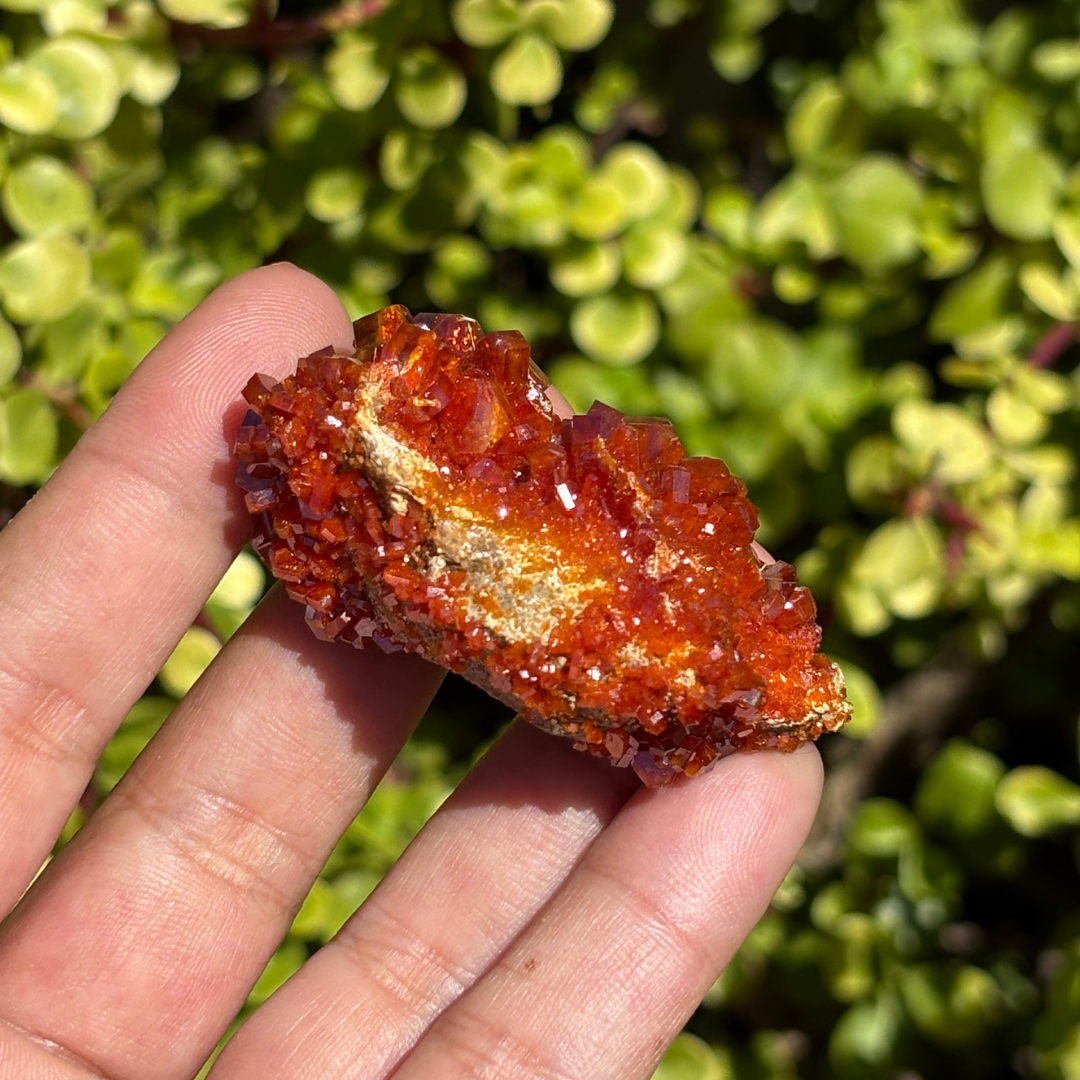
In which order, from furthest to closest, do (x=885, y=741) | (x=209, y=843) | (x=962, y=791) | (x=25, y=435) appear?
(x=885, y=741), (x=962, y=791), (x=25, y=435), (x=209, y=843)

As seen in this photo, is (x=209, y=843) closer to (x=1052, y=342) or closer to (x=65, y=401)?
(x=65, y=401)

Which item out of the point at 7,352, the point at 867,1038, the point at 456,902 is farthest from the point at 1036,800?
the point at 7,352

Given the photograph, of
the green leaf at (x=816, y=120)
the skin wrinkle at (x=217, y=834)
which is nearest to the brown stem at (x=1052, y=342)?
the green leaf at (x=816, y=120)

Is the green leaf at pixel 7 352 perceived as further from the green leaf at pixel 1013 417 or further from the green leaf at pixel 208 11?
the green leaf at pixel 1013 417

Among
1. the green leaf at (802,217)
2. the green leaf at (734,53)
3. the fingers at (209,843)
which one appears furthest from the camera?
the green leaf at (734,53)

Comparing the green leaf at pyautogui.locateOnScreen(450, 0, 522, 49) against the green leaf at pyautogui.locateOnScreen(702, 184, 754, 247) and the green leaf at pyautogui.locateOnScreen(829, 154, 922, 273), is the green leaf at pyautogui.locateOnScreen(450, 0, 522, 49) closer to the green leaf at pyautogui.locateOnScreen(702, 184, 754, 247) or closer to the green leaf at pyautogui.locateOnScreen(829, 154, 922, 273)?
the green leaf at pyautogui.locateOnScreen(702, 184, 754, 247)

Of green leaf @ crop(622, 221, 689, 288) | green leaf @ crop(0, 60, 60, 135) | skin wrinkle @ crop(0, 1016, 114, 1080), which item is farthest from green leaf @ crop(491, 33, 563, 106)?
skin wrinkle @ crop(0, 1016, 114, 1080)

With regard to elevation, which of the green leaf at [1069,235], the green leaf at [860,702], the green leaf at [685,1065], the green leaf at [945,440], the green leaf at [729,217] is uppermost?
the green leaf at [1069,235]
